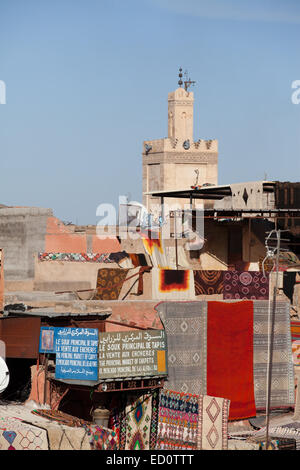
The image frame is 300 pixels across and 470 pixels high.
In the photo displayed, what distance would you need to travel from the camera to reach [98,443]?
507 inches

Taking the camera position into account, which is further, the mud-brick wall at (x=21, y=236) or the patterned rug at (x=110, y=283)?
the mud-brick wall at (x=21, y=236)

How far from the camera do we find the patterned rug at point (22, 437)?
481 inches

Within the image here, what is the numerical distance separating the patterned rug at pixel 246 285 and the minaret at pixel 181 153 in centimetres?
3229

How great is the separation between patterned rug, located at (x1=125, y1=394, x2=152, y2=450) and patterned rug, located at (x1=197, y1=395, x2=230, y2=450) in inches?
38.2

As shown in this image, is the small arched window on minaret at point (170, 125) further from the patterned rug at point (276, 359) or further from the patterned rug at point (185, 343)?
the patterned rug at point (185, 343)

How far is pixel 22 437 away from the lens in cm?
1226

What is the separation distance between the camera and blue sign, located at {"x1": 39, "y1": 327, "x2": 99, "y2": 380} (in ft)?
45.0

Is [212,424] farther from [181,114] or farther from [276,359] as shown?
[181,114]

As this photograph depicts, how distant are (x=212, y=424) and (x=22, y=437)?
2.92 metres

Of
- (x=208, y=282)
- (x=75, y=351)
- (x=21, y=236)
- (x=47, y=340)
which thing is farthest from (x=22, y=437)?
(x=21, y=236)

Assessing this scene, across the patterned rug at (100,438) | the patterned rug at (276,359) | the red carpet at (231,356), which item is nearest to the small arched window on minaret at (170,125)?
the patterned rug at (276,359)

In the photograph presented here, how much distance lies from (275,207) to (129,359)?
6.52 m
